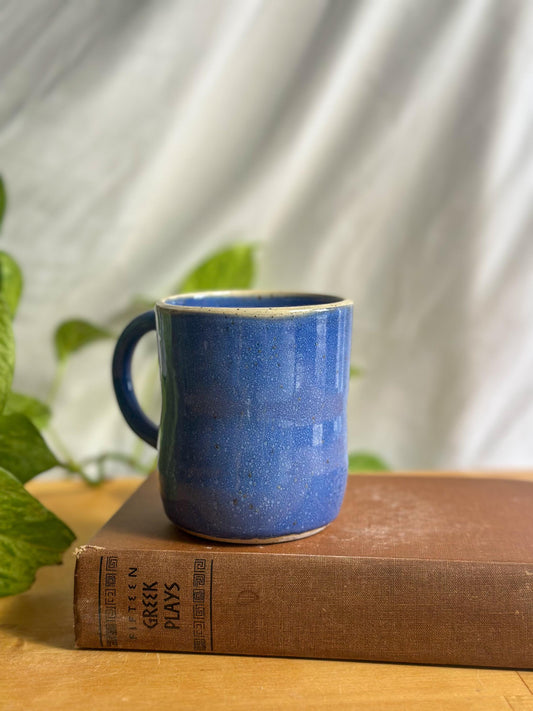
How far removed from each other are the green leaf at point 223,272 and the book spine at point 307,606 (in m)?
0.43

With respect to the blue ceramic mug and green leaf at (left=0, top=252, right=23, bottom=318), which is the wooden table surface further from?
green leaf at (left=0, top=252, right=23, bottom=318)

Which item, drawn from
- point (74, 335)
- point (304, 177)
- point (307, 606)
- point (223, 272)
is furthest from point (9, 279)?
point (307, 606)

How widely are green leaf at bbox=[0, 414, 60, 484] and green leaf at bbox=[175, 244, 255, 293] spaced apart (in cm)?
31

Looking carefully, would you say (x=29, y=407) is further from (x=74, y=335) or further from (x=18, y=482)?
(x=18, y=482)

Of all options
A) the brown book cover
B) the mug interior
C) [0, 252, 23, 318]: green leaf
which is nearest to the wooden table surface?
the brown book cover

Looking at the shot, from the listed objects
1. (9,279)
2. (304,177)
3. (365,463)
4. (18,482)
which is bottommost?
(365,463)

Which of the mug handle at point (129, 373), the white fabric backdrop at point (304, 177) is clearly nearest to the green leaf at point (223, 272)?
the white fabric backdrop at point (304, 177)

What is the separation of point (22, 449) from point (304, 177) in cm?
50

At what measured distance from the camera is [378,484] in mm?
646

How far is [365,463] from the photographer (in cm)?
88

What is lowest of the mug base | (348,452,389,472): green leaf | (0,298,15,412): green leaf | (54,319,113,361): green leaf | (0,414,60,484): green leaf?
(348,452,389,472): green leaf

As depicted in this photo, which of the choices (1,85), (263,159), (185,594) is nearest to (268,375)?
(185,594)

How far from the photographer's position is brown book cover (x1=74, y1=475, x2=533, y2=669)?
46 cm

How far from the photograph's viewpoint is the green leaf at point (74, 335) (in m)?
0.84
